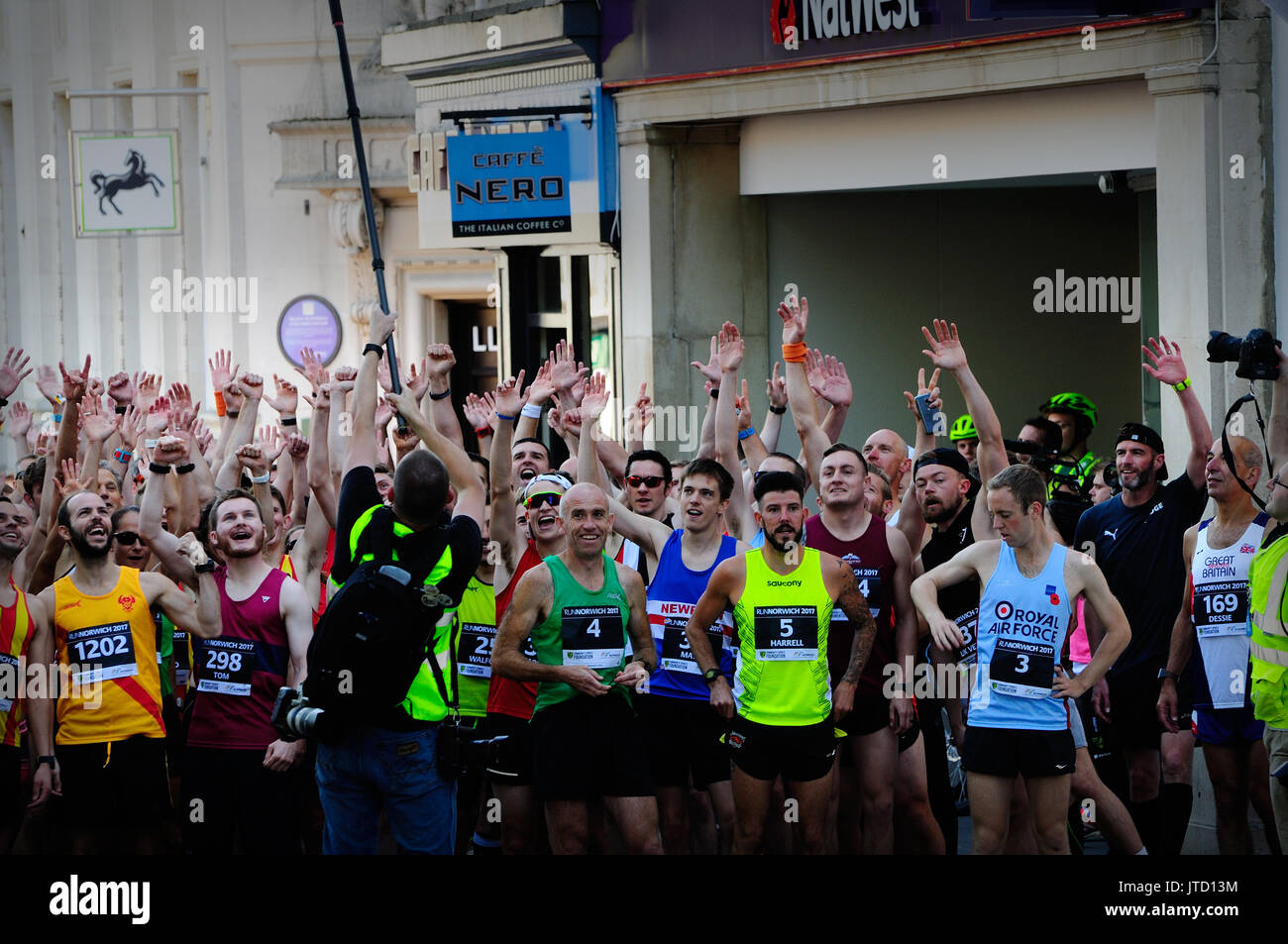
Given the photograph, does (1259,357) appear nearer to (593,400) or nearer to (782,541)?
(782,541)

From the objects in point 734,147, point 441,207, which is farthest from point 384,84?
point 734,147

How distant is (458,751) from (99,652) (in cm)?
186

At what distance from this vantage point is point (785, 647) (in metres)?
7.04

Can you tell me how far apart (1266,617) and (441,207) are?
32.5 feet

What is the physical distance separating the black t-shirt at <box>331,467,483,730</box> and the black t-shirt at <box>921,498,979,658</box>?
90.2 inches

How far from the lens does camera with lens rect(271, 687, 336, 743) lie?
20.5ft

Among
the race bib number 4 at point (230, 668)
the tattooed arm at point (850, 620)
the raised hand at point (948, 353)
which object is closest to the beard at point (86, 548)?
the race bib number 4 at point (230, 668)

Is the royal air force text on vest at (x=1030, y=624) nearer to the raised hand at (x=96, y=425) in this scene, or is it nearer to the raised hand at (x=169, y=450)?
the raised hand at (x=169, y=450)

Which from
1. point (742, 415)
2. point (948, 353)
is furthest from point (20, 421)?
point (948, 353)

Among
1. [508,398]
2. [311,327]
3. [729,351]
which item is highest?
[311,327]

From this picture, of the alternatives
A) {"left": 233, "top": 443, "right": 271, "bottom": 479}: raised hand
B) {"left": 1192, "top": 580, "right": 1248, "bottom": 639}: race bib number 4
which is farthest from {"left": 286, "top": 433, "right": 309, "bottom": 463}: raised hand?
{"left": 1192, "top": 580, "right": 1248, "bottom": 639}: race bib number 4

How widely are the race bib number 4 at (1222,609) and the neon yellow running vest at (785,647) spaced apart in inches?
71.0

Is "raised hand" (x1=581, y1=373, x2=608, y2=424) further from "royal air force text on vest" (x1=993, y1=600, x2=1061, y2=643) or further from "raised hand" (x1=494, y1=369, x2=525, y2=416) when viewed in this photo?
"royal air force text on vest" (x1=993, y1=600, x2=1061, y2=643)
